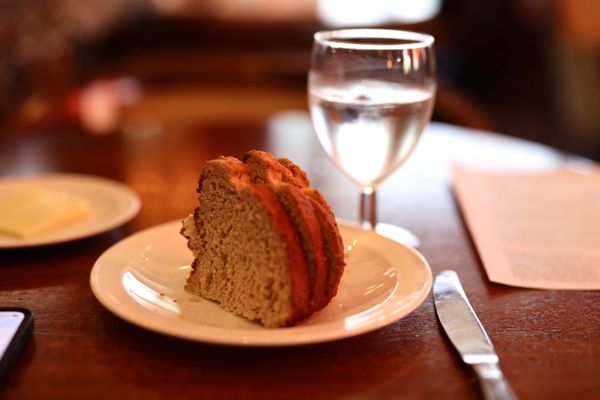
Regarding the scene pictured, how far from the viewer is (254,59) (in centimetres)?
225

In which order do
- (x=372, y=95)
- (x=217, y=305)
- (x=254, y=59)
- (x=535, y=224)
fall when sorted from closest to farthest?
(x=217, y=305) → (x=372, y=95) → (x=535, y=224) → (x=254, y=59)

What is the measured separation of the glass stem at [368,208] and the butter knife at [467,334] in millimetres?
171

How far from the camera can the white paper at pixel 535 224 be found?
0.84m

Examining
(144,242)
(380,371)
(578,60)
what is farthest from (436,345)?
(578,60)

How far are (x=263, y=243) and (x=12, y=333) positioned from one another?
229 millimetres

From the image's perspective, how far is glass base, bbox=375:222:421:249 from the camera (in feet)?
3.09

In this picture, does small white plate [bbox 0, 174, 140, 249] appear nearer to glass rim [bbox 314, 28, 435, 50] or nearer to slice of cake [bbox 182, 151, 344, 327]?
slice of cake [bbox 182, 151, 344, 327]

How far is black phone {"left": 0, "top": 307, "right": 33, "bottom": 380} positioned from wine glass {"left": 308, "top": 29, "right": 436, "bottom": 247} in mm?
433

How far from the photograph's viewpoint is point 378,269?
770 millimetres

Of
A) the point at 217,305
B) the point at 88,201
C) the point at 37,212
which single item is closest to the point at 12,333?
the point at 217,305

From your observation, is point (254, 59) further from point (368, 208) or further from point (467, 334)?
point (467, 334)

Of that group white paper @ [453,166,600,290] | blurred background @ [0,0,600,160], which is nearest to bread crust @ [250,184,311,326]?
white paper @ [453,166,600,290]

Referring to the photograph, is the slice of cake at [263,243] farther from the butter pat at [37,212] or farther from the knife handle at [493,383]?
the butter pat at [37,212]


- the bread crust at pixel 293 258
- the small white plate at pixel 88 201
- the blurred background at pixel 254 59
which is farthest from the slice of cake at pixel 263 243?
the blurred background at pixel 254 59
